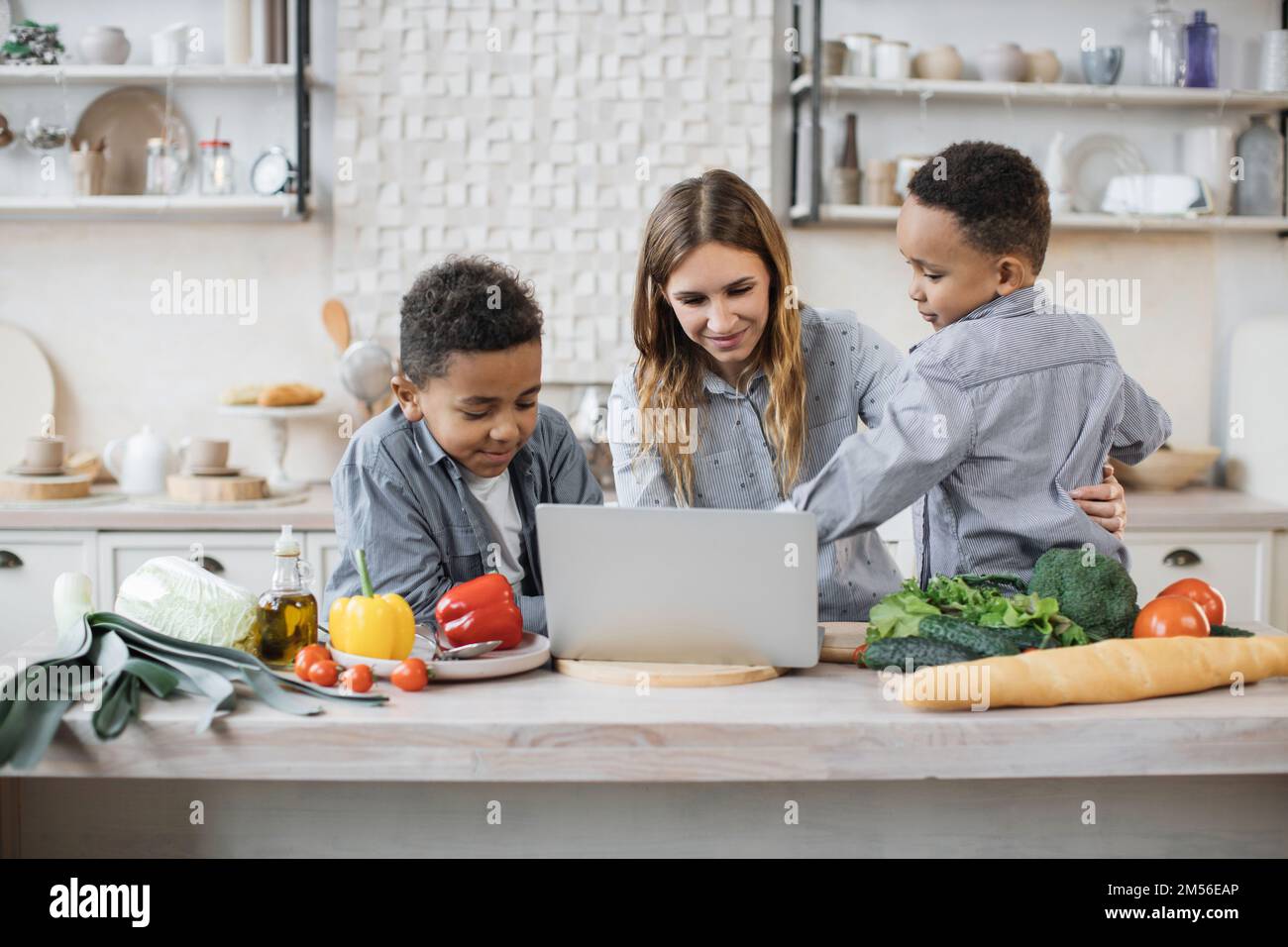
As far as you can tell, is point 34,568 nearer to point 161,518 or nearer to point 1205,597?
point 161,518

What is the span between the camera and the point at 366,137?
10.7 ft

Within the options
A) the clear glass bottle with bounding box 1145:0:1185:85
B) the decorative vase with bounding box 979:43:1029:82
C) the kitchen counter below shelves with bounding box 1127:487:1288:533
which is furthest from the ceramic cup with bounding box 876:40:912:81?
the kitchen counter below shelves with bounding box 1127:487:1288:533

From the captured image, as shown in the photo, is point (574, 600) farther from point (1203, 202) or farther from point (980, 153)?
point (1203, 202)

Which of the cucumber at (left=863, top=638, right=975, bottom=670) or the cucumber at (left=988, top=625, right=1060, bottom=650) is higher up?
the cucumber at (left=988, top=625, right=1060, bottom=650)

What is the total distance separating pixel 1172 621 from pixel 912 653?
1.04ft

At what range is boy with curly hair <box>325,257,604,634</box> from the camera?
1.57m

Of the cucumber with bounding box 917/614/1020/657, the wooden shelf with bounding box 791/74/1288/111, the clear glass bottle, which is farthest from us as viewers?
the clear glass bottle

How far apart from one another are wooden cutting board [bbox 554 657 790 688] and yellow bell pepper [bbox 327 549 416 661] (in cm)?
19

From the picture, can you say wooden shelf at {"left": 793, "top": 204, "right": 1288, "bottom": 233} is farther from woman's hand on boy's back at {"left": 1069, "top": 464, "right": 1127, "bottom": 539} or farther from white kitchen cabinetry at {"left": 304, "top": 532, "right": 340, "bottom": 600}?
woman's hand on boy's back at {"left": 1069, "top": 464, "right": 1127, "bottom": 539}

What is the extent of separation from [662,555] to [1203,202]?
2.53 m

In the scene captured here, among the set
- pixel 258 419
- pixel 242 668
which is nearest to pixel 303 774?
pixel 242 668

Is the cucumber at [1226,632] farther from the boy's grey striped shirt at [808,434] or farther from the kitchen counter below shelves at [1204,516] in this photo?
the kitchen counter below shelves at [1204,516]
